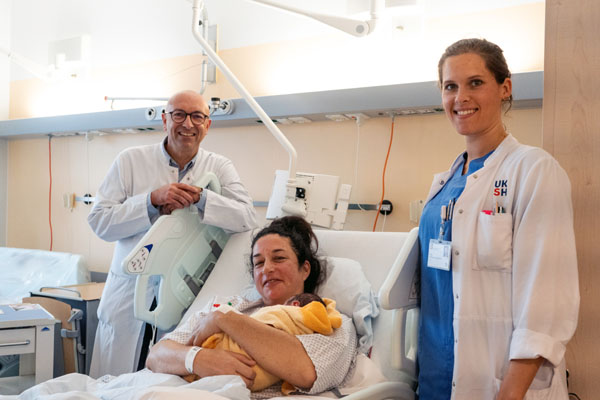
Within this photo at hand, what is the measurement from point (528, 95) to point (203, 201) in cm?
164

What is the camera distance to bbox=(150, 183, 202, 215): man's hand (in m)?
2.45

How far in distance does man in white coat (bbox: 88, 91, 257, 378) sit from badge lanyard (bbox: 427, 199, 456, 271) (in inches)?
45.5

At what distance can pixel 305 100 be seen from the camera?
347cm

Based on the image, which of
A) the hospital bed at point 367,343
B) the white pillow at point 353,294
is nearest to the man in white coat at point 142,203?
the hospital bed at point 367,343

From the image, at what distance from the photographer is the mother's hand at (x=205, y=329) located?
6.03ft

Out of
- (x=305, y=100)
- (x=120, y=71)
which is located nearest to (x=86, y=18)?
(x=120, y=71)

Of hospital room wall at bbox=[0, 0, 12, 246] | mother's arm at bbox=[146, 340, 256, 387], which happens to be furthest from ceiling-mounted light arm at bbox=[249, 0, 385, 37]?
hospital room wall at bbox=[0, 0, 12, 246]

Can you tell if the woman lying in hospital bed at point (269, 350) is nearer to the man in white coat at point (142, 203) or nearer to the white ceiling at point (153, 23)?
the man in white coat at point (142, 203)

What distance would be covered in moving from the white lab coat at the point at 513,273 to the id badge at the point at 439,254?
22mm

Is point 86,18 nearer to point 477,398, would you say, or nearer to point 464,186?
point 464,186

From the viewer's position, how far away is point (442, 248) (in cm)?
159

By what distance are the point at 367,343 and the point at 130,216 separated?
1254mm

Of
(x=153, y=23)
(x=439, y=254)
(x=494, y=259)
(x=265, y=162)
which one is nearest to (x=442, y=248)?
(x=439, y=254)

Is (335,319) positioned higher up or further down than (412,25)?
further down
